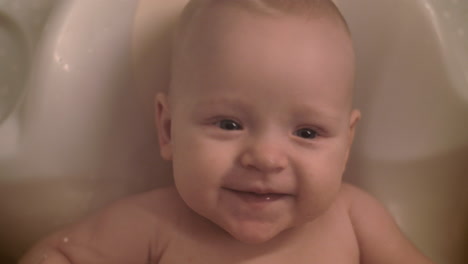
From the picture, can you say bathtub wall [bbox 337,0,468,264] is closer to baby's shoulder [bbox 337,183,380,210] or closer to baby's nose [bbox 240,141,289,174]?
baby's shoulder [bbox 337,183,380,210]

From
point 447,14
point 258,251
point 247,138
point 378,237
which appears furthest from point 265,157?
point 447,14

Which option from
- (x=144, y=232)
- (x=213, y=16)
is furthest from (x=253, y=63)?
(x=144, y=232)

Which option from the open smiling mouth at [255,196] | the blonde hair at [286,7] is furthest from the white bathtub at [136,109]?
the open smiling mouth at [255,196]

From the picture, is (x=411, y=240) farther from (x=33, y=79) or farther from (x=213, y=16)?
(x=33, y=79)

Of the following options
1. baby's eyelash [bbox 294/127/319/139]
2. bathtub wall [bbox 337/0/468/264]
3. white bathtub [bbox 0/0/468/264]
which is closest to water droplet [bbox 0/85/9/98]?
white bathtub [bbox 0/0/468/264]

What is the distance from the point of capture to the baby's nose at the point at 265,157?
0.64m

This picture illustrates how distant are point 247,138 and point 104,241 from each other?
0.89ft

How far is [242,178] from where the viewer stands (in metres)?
0.65

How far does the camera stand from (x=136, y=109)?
88cm

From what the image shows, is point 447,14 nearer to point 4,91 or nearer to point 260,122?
point 260,122

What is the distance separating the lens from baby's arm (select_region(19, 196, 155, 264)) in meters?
0.76

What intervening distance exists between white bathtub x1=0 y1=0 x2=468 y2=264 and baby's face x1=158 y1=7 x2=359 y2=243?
0.19m

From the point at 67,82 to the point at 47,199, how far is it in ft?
0.61

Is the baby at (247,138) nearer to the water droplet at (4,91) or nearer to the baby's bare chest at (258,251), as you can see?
the baby's bare chest at (258,251)
